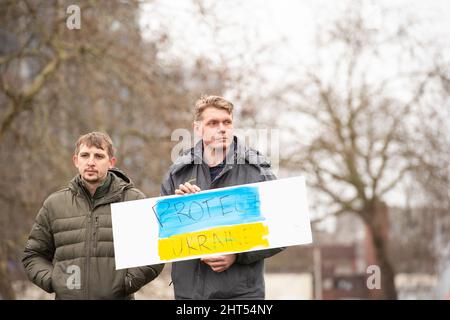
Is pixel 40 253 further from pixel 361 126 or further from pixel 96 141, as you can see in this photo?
pixel 361 126

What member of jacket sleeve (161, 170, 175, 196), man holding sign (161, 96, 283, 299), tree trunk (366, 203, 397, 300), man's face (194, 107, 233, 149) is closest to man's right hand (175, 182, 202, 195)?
man holding sign (161, 96, 283, 299)

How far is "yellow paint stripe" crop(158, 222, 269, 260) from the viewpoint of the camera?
3.82 m

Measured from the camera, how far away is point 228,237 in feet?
12.7

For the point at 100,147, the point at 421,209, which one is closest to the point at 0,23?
the point at 100,147

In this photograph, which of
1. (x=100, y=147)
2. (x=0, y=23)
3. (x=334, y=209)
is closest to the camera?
(x=100, y=147)

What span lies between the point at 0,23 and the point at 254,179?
23.4 ft

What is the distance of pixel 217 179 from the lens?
3924 millimetres

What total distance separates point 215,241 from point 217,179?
330 millimetres

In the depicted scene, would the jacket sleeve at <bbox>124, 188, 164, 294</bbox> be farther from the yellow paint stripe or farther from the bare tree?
the bare tree

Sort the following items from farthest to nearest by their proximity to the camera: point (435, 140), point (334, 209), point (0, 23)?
point (334, 209)
point (435, 140)
point (0, 23)

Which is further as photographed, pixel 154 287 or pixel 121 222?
pixel 154 287

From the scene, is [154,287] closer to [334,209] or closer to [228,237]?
[334,209]

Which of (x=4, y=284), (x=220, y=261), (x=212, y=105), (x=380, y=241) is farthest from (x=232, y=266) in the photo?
(x=380, y=241)
